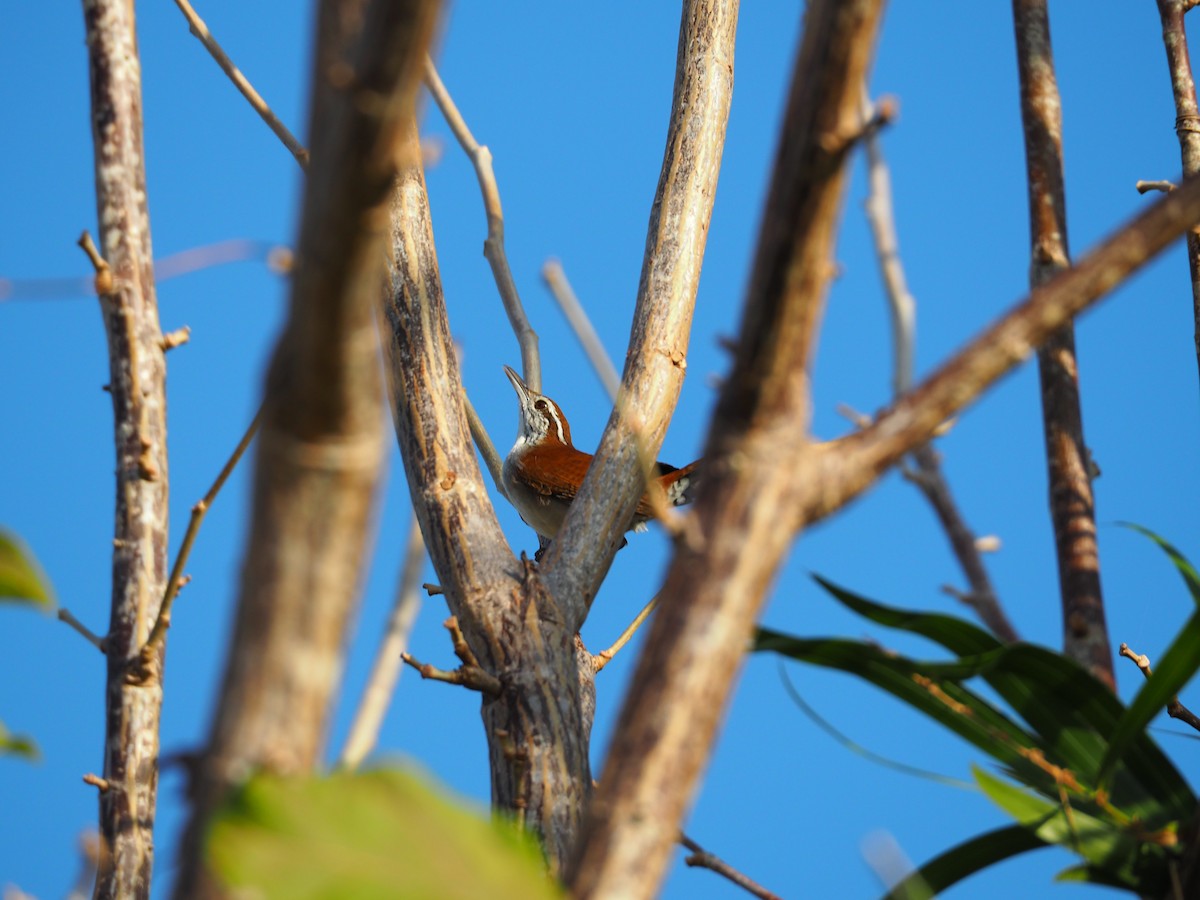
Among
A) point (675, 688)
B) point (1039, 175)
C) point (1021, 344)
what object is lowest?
point (675, 688)

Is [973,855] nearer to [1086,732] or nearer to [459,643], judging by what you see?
[1086,732]

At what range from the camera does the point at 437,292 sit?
2.07 meters

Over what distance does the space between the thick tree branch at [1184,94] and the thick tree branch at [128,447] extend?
1.62m

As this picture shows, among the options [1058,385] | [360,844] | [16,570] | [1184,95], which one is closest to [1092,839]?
[1058,385]

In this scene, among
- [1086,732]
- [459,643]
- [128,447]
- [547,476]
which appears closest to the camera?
[1086,732]

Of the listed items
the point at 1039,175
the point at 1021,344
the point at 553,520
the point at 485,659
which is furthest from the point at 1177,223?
the point at 553,520

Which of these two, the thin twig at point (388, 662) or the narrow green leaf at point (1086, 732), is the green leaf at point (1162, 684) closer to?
the narrow green leaf at point (1086, 732)

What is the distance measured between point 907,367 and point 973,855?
0.62 m

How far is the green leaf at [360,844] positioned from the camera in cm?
53

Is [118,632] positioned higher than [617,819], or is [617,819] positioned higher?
[118,632]

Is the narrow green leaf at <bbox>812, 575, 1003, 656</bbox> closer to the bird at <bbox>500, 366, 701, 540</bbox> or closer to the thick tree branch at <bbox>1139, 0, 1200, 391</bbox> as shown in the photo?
the thick tree branch at <bbox>1139, 0, 1200, 391</bbox>

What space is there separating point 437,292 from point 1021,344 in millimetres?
1451

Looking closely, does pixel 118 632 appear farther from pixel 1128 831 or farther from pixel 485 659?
pixel 1128 831

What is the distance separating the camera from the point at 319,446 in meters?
0.57
